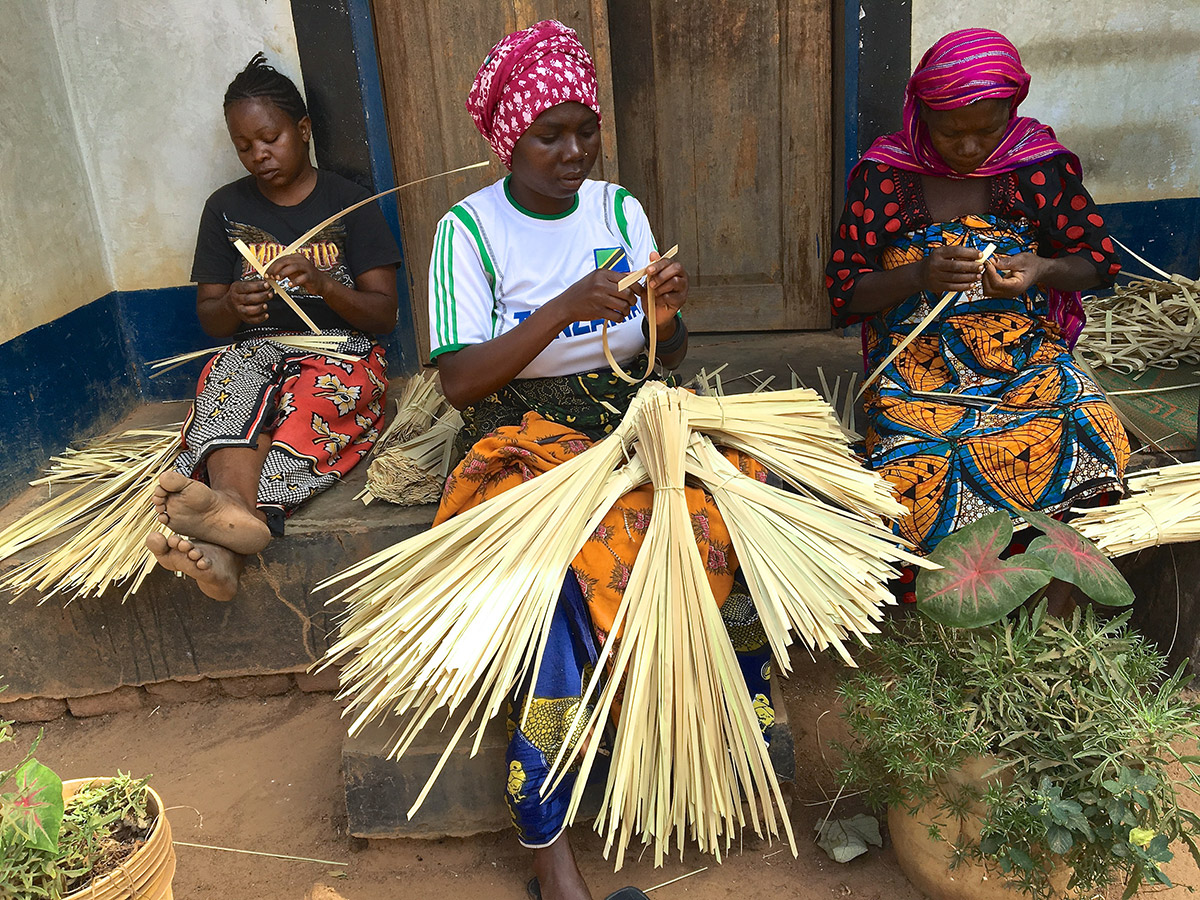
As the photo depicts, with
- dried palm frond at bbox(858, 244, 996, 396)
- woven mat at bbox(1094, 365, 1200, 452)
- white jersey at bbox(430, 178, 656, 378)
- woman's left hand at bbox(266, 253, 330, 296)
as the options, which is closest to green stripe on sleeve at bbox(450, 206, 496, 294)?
white jersey at bbox(430, 178, 656, 378)

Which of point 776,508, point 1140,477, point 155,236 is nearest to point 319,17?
point 155,236

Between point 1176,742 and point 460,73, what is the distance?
282cm

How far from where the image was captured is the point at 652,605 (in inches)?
68.0

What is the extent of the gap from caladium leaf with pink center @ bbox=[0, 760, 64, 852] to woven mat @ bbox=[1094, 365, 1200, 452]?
251 cm

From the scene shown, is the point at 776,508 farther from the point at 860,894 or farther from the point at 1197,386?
the point at 1197,386

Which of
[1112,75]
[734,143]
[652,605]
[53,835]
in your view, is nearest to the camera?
[53,835]

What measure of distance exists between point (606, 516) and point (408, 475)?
88 cm

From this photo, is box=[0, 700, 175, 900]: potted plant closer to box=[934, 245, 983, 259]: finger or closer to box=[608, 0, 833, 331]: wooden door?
box=[934, 245, 983, 259]: finger

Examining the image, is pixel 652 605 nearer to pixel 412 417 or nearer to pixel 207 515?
pixel 207 515

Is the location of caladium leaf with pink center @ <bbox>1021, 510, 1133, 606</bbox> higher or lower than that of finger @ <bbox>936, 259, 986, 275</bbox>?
lower

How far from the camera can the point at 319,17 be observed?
119 inches

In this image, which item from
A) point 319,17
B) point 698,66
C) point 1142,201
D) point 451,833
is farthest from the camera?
point 698,66

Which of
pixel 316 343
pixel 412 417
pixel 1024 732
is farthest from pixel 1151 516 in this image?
pixel 316 343

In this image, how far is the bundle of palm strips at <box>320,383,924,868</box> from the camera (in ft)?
5.46
